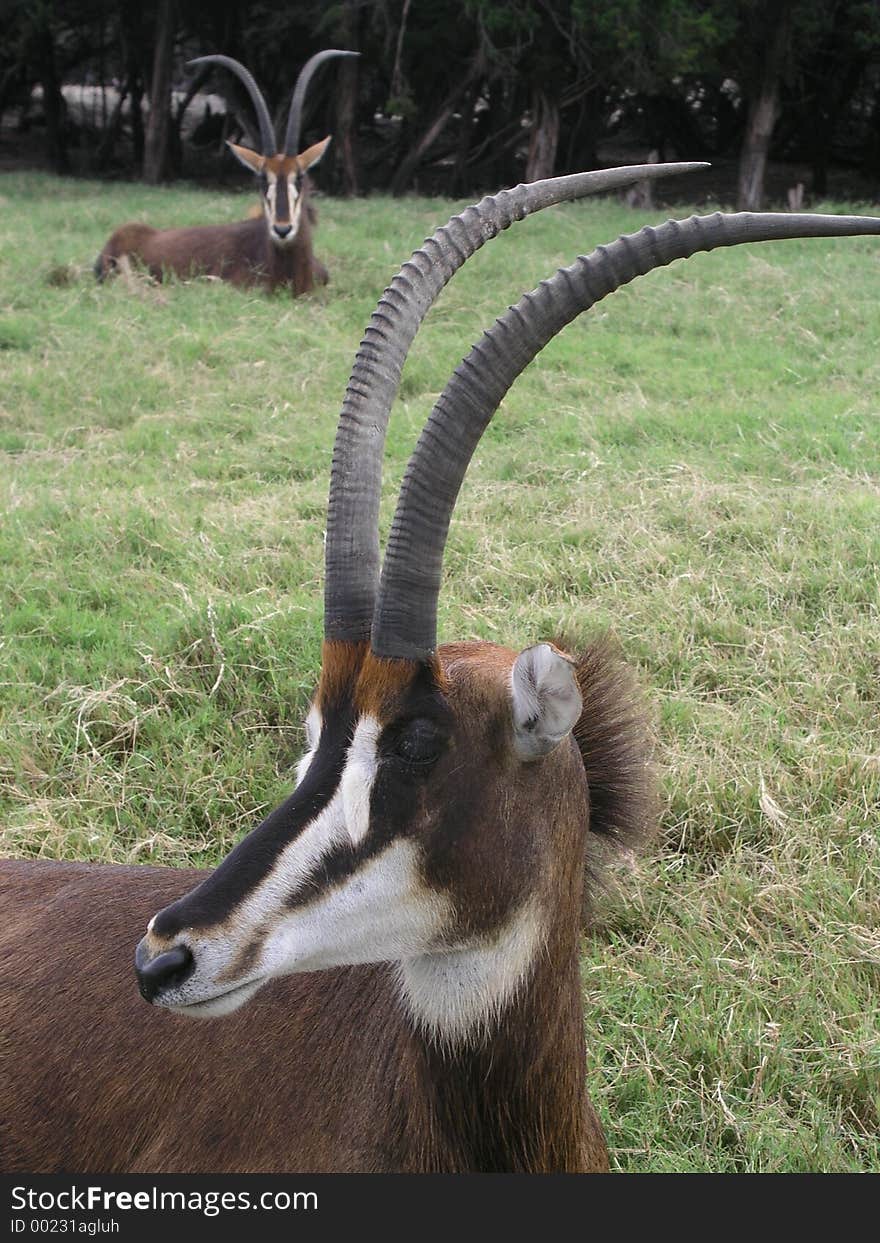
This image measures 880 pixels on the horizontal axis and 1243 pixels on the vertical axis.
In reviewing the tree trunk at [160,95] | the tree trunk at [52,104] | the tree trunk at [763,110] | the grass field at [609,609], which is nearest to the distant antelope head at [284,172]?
the grass field at [609,609]

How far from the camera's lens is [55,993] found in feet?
8.68

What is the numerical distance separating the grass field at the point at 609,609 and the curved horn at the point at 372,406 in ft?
4.89

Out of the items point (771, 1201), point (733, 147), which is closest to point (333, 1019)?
point (771, 1201)

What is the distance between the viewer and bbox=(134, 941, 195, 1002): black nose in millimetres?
1941

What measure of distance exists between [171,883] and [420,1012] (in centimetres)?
77

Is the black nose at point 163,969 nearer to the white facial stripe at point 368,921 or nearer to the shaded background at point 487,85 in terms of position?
the white facial stripe at point 368,921

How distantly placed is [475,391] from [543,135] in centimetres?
1906

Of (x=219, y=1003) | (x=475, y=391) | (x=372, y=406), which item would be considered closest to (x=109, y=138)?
(x=372, y=406)

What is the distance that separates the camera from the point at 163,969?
194 centimetres

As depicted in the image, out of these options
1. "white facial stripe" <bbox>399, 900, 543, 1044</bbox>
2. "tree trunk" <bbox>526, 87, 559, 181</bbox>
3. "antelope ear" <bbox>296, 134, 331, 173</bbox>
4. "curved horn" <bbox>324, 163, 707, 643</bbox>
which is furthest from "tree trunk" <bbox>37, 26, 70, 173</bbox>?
"white facial stripe" <bbox>399, 900, 543, 1044</bbox>

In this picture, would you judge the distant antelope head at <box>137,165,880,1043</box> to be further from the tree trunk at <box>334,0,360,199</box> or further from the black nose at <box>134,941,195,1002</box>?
the tree trunk at <box>334,0,360,199</box>

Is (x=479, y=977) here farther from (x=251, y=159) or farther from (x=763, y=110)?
(x=763, y=110)

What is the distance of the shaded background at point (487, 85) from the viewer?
698 inches

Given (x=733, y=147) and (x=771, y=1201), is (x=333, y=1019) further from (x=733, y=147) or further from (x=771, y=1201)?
(x=733, y=147)
